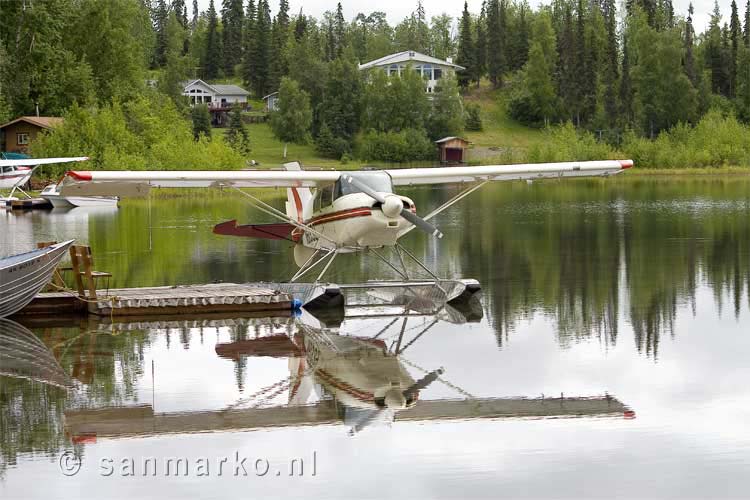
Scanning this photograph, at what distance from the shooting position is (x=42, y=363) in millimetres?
10547

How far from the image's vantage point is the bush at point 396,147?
70938 millimetres

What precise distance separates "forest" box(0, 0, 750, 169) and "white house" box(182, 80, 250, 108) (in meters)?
2.99

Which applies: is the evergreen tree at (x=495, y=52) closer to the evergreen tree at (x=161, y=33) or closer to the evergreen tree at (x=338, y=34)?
the evergreen tree at (x=338, y=34)

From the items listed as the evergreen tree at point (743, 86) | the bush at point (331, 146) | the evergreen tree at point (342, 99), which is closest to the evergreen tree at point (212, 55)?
the evergreen tree at point (342, 99)

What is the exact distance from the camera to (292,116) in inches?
2928

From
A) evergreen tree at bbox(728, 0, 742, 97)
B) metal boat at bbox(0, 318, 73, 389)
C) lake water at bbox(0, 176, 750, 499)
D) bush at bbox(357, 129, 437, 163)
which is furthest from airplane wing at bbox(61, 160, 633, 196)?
evergreen tree at bbox(728, 0, 742, 97)

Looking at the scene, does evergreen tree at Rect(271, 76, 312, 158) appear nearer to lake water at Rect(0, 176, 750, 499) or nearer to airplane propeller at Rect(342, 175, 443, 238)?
lake water at Rect(0, 176, 750, 499)

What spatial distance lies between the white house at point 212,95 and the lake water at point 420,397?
7799 centimetres

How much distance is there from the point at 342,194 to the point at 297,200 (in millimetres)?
2099

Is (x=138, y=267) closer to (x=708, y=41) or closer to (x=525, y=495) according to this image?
(x=525, y=495)

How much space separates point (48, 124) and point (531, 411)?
45422mm

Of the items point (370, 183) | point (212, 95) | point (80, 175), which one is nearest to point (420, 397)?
point (370, 183)

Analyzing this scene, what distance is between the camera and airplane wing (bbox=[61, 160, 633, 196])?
12688 mm

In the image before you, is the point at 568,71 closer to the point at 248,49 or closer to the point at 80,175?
the point at 248,49
